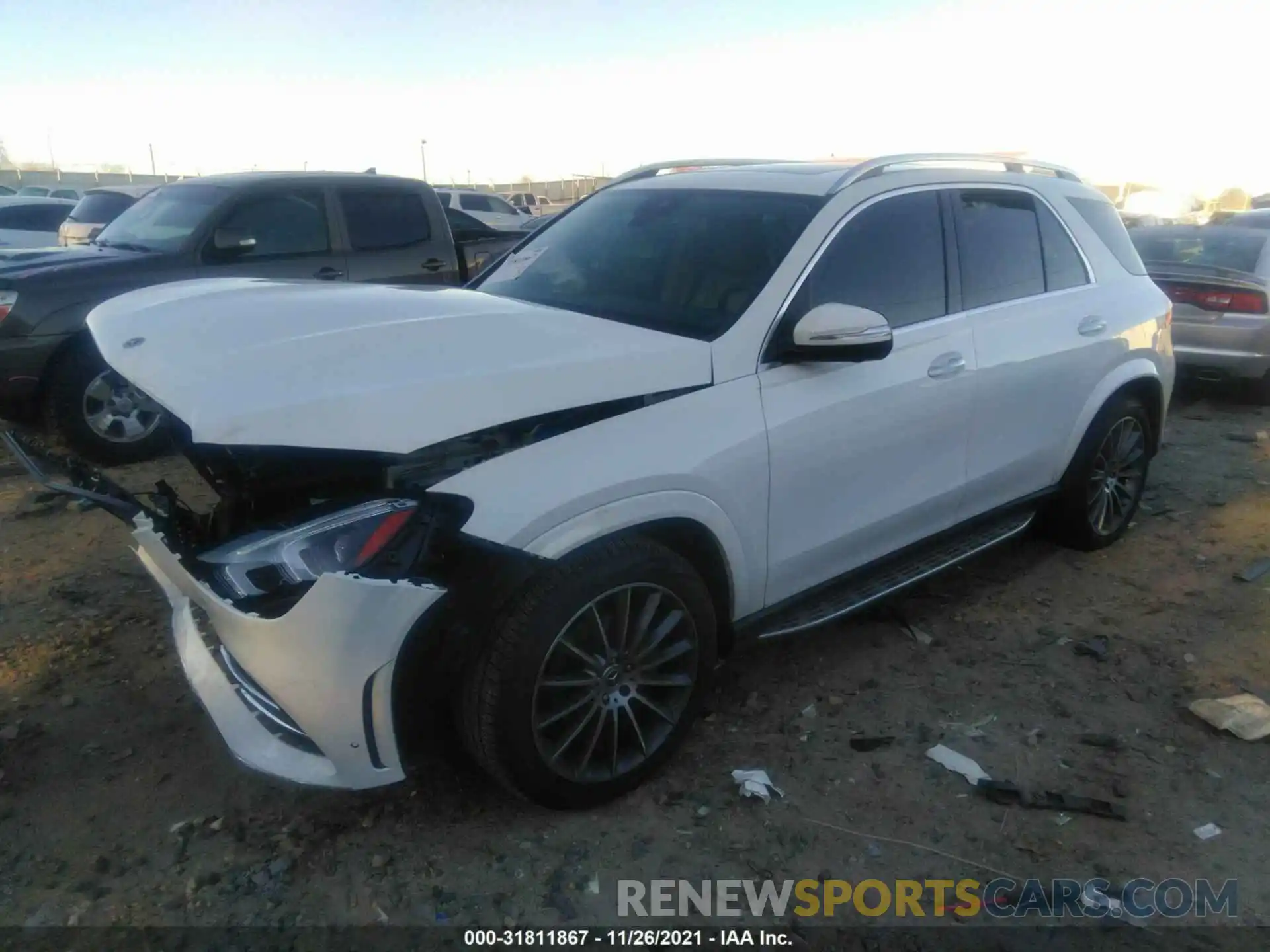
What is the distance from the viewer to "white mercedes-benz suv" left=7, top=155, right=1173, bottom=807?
2314 millimetres

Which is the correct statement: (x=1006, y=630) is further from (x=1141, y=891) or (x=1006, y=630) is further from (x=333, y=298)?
(x=333, y=298)

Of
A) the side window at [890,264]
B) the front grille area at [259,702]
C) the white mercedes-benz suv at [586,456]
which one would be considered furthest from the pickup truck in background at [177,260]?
the side window at [890,264]

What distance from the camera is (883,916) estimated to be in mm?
2506

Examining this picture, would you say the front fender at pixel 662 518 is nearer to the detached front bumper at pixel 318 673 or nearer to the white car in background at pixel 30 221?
the detached front bumper at pixel 318 673

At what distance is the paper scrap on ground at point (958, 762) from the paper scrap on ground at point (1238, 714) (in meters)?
0.99

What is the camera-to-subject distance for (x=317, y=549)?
233cm

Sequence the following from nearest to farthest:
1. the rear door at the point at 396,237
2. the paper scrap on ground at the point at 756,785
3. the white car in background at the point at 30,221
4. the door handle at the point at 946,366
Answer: the paper scrap on ground at the point at 756,785 < the door handle at the point at 946,366 < the rear door at the point at 396,237 < the white car in background at the point at 30,221

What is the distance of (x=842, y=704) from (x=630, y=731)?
3.31 feet

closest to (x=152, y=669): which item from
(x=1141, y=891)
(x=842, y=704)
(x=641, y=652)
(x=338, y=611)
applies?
(x=338, y=611)

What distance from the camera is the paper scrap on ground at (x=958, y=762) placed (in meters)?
3.04

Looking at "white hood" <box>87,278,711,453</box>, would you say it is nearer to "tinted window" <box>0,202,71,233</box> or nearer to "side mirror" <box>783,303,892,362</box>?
"side mirror" <box>783,303,892,362</box>

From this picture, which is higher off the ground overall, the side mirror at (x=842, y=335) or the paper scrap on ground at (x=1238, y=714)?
the side mirror at (x=842, y=335)

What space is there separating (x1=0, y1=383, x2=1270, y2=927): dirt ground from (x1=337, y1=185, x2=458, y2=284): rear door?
3.68 meters

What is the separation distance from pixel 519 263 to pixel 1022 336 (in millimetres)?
2159
